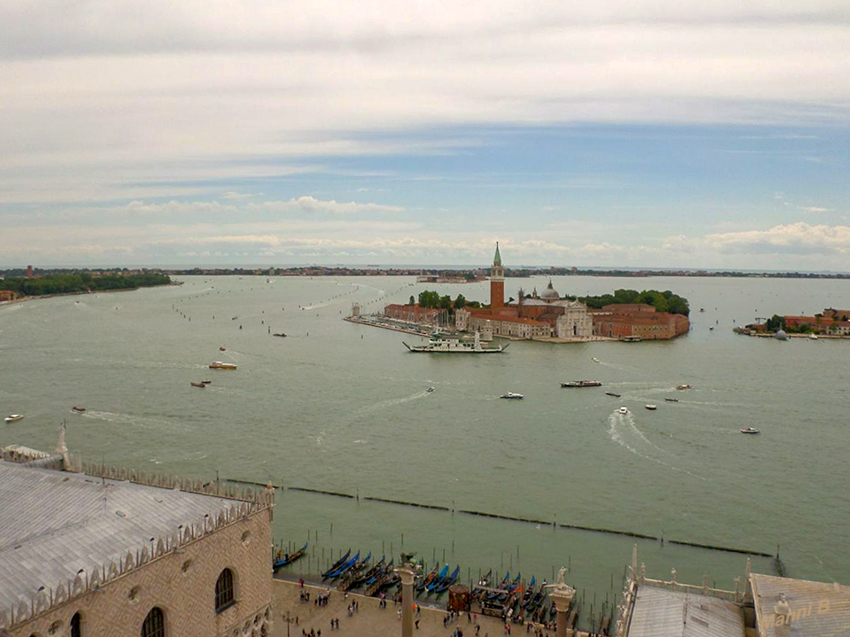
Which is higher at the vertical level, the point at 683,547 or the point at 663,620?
the point at 663,620

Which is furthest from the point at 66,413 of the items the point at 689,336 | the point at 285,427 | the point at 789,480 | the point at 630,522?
the point at 689,336

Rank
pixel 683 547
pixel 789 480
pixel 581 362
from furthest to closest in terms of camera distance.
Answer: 1. pixel 581 362
2. pixel 789 480
3. pixel 683 547

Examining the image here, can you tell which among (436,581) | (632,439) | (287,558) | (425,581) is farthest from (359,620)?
(632,439)

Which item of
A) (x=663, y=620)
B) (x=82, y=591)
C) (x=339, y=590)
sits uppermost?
(x=82, y=591)

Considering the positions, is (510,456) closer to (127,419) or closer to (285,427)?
(285,427)

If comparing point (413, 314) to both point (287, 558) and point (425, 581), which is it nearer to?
point (287, 558)

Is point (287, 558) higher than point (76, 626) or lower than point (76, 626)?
lower

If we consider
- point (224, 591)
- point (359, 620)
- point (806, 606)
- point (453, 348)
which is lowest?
point (359, 620)

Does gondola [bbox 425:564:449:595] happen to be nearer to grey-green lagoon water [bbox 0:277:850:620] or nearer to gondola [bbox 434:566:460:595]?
gondola [bbox 434:566:460:595]
